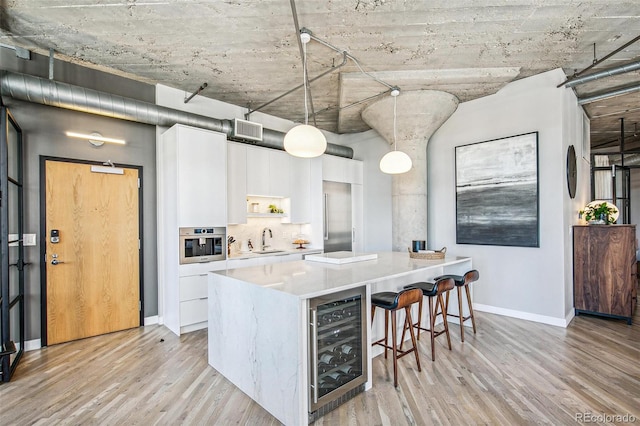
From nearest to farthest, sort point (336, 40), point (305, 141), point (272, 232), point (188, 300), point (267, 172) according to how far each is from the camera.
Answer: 1. point (305, 141)
2. point (336, 40)
3. point (188, 300)
4. point (267, 172)
5. point (272, 232)

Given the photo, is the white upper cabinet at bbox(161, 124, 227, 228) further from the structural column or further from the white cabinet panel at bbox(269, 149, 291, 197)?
the structural column

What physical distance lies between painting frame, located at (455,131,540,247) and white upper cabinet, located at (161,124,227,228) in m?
3.61

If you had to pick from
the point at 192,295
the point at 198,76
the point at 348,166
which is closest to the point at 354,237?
the point at 348,166

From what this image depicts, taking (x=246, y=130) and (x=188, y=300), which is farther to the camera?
(x=246, y=130)

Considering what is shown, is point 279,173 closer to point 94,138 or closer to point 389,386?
point 94,138

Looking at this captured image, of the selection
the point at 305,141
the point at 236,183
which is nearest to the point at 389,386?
the point at 305,141

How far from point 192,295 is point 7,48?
3.36 m

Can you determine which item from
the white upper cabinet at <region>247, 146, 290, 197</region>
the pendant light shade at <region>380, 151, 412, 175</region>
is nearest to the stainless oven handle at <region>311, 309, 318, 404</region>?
the pendant light shade at <region>380, 151, 412, 175</region>

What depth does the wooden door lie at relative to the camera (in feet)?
12.2

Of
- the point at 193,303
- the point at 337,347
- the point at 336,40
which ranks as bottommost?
the point at 193,303

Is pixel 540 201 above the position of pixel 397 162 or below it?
below

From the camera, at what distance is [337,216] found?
629 centimetres

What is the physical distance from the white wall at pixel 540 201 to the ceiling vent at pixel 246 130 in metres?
3.07

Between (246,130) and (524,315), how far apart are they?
476cm
